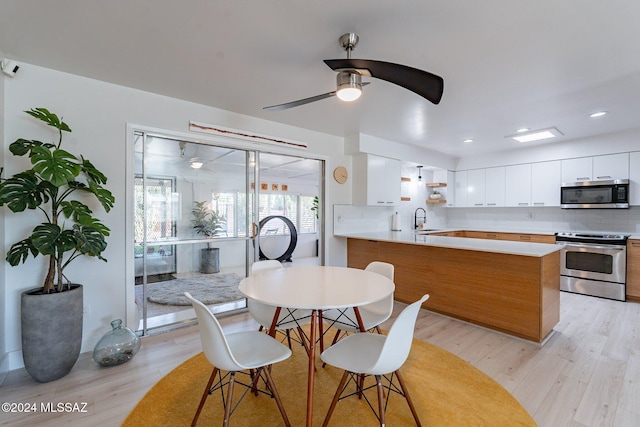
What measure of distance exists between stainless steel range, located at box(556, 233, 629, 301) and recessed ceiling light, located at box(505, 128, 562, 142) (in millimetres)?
1520

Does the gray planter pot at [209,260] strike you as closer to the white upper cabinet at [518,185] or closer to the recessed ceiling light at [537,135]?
the recessed ceiling light at [537,135]

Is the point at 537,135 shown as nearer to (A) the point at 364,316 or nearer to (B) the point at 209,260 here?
(A) the point at 364,316

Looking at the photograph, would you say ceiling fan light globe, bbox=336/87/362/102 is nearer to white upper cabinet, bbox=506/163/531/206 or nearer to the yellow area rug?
the yellow area rug

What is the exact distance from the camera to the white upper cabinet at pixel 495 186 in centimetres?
545

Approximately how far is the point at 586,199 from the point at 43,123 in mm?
6645

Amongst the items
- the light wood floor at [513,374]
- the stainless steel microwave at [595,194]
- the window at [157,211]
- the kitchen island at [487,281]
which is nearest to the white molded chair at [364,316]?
the light wood floor at [513,374]

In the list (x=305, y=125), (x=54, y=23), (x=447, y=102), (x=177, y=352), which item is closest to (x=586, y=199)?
(x=447, y=102)

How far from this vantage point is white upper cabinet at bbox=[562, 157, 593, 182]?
14.8 ft

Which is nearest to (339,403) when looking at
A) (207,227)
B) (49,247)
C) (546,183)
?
(49,247)

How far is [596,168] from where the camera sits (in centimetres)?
444

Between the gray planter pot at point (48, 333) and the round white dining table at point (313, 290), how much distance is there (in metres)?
1.40

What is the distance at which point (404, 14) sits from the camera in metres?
1.70

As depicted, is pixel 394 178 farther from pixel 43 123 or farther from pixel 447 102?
pixel 43 123

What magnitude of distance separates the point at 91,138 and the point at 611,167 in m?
6.50
